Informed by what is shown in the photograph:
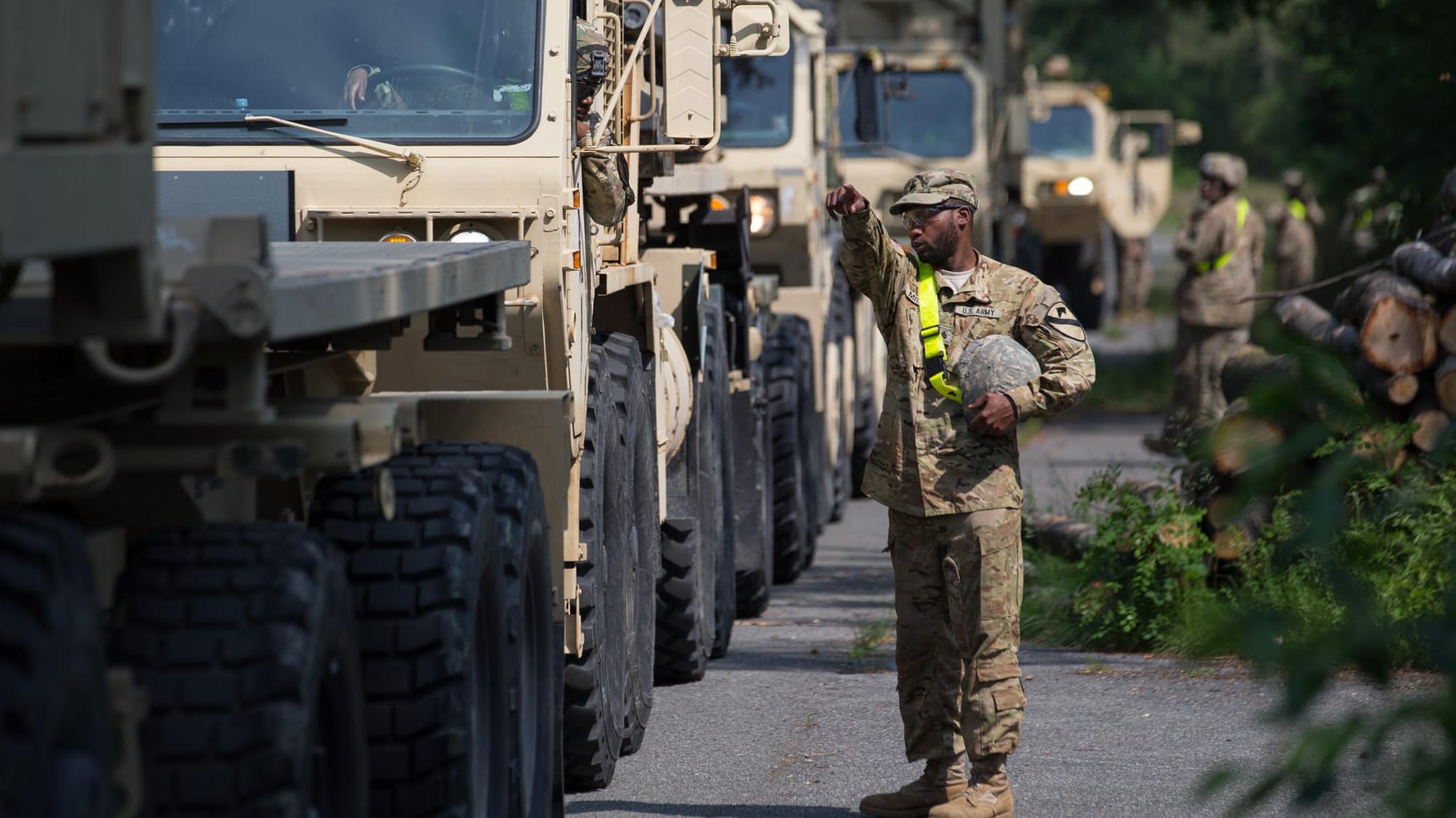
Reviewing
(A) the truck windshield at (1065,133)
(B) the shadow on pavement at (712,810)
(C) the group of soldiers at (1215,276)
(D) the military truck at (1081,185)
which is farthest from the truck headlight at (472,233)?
(A) the truck windshield at (1065,133)

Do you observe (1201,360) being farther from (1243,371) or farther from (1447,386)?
(1447,386)

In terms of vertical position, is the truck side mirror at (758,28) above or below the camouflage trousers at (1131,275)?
above

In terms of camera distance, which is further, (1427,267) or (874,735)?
(1427,267)

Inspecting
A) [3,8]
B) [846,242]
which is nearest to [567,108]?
[846,242]

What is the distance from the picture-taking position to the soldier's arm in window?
5.65m

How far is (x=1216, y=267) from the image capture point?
1380 centimetres

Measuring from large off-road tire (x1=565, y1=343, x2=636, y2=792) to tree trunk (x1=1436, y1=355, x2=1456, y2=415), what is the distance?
358 cm

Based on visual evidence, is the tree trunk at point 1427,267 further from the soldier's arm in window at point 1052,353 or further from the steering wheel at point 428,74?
the steering wheel at point 428,74

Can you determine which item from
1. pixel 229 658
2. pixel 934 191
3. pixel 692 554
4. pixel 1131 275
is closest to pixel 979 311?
pixel 934 191

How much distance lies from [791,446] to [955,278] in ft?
14.6

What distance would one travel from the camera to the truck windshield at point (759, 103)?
38.3 feet

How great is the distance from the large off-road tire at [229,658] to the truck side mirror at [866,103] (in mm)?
8780

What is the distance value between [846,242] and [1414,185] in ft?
25.9

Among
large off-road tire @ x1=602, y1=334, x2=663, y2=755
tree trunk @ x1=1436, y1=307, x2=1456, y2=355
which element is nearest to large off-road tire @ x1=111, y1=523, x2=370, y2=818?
large off-road tire @ x1=602, y1=334, x2=663, y2=755
